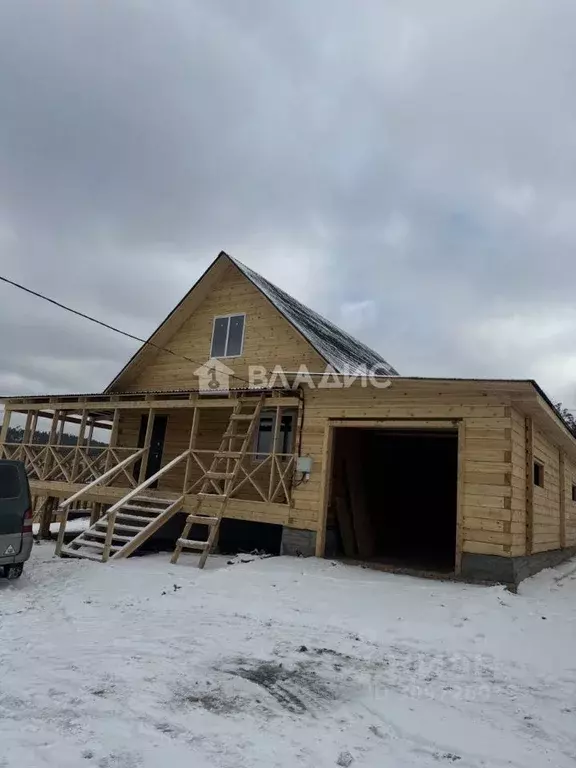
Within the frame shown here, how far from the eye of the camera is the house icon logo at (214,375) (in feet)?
50.5

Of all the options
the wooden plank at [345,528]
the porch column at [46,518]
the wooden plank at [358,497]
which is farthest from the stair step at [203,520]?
the porch column at [46,518]

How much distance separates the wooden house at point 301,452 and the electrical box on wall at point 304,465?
0.02m

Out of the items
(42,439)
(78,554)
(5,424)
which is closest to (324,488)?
(78,554)

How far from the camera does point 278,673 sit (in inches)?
193

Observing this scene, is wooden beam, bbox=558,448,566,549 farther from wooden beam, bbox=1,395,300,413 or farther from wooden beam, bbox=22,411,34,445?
wooden beam, bbox=22,411,34,445

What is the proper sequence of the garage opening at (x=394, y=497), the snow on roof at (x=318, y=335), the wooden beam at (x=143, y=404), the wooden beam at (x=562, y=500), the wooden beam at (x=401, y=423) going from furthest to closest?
the wooden beam at (x=562, y=500) < the snow on roof at (x=318, y=335) < the garage opening at (x=394, y=497) < the wooden beam at (x=143, y=404) < the wooden beam at (x=401, y=423)

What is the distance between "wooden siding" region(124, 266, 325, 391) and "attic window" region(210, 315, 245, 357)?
0.16 m

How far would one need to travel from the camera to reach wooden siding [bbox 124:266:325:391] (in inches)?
574

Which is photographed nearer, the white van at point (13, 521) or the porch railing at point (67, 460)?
the white van at point (13, 521)

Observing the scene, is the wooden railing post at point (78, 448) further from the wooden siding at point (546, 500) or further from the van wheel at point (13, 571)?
the wooden siding at point (546, 500)

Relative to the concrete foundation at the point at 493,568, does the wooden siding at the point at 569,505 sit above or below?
above

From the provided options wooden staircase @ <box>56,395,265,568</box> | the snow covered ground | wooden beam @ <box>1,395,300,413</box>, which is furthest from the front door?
the snow covered ground

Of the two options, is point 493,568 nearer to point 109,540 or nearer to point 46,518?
point 109,540

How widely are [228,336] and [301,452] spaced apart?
18.3 ft
